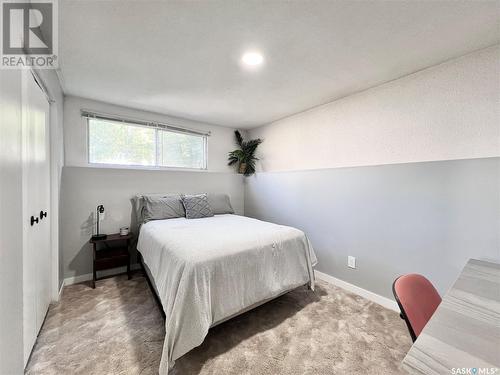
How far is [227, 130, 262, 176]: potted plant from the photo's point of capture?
3938mm

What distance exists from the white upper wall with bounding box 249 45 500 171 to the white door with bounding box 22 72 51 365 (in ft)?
9.52

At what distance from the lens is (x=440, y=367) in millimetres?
546

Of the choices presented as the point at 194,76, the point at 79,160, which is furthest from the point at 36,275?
the point at 194,76

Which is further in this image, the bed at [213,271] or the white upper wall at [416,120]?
the white upper wall at [416,120]

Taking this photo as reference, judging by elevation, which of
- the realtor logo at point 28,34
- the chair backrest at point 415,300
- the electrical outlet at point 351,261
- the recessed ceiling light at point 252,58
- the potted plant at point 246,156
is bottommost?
the electrical outlet at point 351,261

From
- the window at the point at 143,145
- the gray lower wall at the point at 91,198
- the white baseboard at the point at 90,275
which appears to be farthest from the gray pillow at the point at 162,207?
the white baseboard at the point at 90,275

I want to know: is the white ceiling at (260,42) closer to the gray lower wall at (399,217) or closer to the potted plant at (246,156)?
the gray lower wall at (399,217)

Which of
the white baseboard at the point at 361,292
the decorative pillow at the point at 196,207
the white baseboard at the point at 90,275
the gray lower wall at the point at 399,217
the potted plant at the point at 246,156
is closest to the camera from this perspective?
the gray lower wall at the point at 399,217

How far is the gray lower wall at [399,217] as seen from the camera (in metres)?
1.66

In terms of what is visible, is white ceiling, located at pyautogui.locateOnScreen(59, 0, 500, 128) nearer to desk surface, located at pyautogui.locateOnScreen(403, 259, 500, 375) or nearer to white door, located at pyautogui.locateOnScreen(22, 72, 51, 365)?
white door, located at pyautogui.locateOnScreen(22, 72, 51, 365)

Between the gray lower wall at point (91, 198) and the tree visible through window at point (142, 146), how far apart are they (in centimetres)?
26

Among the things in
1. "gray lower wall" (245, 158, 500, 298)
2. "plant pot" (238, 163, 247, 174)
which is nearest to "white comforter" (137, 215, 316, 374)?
"gray lower wall" (245, 158, 500, 298)

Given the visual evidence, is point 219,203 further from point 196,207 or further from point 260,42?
point 260,42

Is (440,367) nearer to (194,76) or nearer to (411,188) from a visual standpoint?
(411,188)
